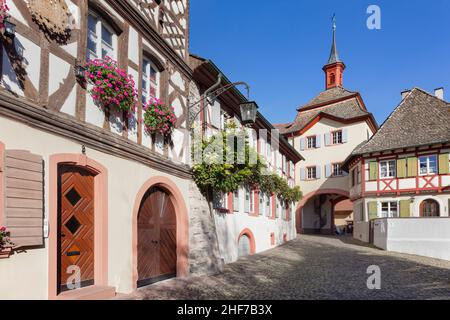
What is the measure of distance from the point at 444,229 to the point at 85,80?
16564 mm

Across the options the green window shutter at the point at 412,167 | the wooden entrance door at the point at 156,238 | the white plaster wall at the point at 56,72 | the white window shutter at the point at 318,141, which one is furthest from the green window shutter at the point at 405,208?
the white plaster wall at the point at 56,72

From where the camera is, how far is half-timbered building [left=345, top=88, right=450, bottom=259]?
20.4m

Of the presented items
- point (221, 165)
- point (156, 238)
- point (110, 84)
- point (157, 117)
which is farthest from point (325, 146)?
point (110, 84)

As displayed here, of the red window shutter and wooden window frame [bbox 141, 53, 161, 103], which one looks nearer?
the red window shutter

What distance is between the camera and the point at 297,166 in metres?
33.4

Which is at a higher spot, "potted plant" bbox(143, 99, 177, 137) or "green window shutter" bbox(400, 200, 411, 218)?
"potted plant" bbox(143, 99, 177, 137)

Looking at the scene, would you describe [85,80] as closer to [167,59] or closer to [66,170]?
[66,170]

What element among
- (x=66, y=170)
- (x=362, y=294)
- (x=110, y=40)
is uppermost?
(x=110, y=40)

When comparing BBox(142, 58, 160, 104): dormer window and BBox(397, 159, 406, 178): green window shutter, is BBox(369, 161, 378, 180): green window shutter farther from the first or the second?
BBox(142, 58, 160, 104): dormer window

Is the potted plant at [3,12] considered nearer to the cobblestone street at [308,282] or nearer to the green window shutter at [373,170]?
the cobblestone street at [308,282]

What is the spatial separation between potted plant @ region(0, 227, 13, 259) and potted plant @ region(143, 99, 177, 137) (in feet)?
13.3

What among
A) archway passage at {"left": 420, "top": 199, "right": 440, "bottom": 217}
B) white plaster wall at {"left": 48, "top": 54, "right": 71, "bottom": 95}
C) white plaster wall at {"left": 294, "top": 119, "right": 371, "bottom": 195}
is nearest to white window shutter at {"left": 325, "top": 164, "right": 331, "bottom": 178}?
white plaster wall at {"left": 294, "top": 119, "right": 371, "bottom": 195}

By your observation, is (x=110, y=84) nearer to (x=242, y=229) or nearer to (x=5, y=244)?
(x=5, y=244)
